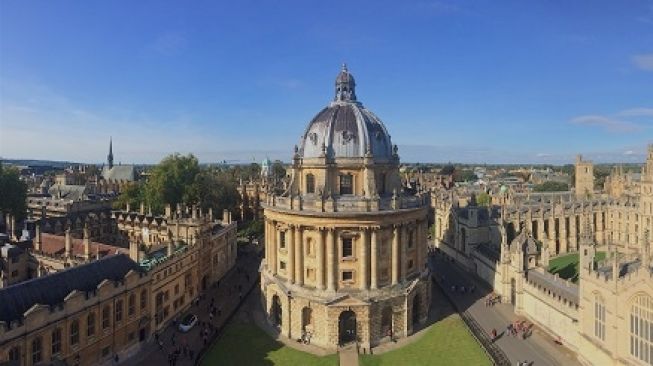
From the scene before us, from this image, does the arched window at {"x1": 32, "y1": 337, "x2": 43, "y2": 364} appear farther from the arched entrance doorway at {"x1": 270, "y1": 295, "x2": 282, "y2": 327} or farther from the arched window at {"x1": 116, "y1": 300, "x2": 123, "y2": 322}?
the arched entrance doorway at {"x1": 270, "y1": 295, "x2": 282, "y2": 327}

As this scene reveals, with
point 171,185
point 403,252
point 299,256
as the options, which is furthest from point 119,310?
point 171,185

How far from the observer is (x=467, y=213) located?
60688 millimetres

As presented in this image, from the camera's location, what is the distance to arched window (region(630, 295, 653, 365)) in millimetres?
26609

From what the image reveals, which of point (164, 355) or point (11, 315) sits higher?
point (11, 315)

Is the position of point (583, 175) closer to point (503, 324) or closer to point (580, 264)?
point (503, 324)

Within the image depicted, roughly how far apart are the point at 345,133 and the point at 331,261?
37.3ft

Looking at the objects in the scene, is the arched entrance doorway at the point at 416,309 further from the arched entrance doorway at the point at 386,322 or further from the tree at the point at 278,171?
the tree at the point at 278,171

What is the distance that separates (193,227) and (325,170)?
56.5ft

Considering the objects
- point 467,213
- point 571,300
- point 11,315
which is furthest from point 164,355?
point 467,213

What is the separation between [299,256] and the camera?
38.9 m

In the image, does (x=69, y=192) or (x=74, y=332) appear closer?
(x=74, y=332)

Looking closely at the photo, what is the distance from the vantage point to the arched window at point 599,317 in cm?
3045

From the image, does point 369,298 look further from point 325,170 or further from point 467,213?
point 467,213

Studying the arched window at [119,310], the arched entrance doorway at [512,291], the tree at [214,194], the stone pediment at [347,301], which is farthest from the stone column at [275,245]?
the tree at [214,194]
